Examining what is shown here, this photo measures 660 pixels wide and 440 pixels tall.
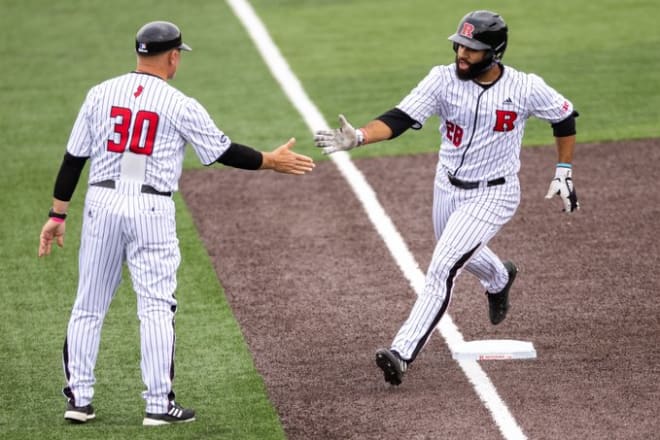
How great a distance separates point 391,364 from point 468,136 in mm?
1436

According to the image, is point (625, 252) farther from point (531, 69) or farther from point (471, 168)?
point (531, 69)

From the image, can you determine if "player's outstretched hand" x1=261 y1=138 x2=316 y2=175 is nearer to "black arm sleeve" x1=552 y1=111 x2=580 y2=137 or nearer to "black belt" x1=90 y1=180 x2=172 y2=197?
"black belt" x1=90 y1=180 x2=172 y2=197

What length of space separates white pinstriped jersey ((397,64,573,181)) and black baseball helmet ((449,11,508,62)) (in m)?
0.18

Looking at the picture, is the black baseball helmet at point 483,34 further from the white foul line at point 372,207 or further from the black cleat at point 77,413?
the black cleat at point 77,413

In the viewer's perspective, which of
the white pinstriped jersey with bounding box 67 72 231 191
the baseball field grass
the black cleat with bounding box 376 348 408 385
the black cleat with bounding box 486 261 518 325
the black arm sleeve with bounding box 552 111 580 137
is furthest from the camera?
the black cleat with bounding box 486 261 518 325

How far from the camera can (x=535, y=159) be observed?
40.0ft

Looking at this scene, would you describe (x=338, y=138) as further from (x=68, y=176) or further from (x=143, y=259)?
(x=68, y=176)

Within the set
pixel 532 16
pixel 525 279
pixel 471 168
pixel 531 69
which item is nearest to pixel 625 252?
pixel 525 279

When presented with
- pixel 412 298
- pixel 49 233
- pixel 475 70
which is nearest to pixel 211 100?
pixel 412 298

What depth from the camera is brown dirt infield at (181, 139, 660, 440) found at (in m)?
7.24

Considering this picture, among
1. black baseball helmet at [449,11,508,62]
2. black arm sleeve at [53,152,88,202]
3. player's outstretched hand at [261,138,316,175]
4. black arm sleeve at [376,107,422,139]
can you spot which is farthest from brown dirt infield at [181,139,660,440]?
black baseball helmet at [449,11,508,62]

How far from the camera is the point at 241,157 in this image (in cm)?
719

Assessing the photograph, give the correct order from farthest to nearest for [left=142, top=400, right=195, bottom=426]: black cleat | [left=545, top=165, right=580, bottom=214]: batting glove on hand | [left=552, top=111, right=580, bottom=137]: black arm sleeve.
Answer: [left=545, top=165, right=580, bottom=214]: batting glove on hand, [left=552, top=111, right=580, bottom=137]: black arm sleeve, [left=142, top=400, right=195, bottom=426]: black cleat

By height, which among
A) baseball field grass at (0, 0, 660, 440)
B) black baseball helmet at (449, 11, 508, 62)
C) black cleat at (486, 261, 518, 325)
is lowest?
baseball field grass at (0, 0, 660, 440)
